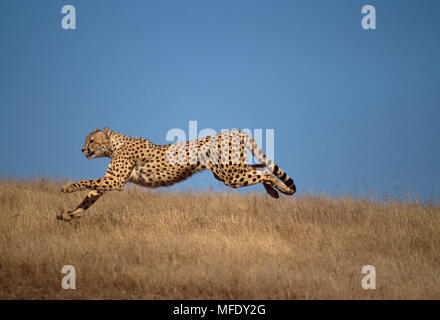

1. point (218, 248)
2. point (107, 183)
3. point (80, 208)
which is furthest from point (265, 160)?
point (80, 208)

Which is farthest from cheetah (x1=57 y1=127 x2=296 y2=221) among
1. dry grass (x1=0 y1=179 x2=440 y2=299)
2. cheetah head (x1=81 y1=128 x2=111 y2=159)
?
dry grass (x1=0 y1=179 x2=440 y2=299)

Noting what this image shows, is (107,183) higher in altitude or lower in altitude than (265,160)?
lower

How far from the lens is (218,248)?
6090 mm

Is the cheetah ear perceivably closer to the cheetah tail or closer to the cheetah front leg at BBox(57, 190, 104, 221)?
the cheetah front leg at BBox(57, 190, 104, 221)

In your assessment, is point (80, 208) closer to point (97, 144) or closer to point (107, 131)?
point (97, 144)

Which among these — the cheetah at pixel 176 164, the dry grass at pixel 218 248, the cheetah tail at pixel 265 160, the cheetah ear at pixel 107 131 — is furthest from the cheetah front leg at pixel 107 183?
the cheetah tail at pixel 265 160

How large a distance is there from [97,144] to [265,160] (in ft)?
8.92

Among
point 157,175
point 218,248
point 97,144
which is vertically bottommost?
point 218,248

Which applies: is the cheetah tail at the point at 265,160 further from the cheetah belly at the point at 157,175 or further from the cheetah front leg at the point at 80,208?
the cheetah front leg at the point at 80,208

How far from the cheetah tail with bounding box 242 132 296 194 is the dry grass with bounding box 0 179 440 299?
31.5 inches

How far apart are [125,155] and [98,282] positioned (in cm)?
261

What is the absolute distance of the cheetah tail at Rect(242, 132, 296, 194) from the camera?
7.35 m
